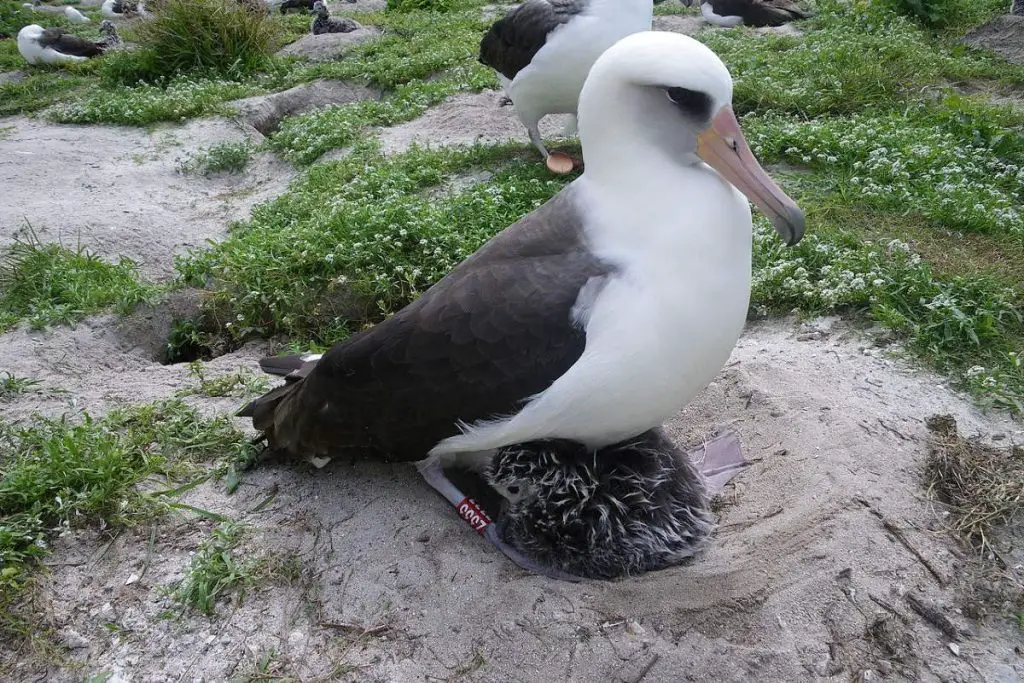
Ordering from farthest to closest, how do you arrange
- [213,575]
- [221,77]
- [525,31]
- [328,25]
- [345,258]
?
[328,25] → [221,77] → [525,31] → [345,258] → [213,575]

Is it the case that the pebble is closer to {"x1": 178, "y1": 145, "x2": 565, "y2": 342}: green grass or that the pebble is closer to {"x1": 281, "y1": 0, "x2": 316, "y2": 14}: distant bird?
{"x1": 178, "y1": 145, "x2": 565, "y2": 342}: green grass

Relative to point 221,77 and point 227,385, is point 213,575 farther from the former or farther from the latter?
point 221,77

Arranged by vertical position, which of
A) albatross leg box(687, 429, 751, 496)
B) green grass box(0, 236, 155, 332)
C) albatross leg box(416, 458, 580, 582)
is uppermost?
albatross leg box(687, 429, 751, 496)

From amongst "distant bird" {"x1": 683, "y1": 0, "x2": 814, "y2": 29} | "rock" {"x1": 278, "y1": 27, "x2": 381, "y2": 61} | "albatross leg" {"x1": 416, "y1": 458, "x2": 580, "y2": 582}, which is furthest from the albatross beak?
"rock" {"x1": 278, "y1": 27, "x2": 381, "y2": 61}

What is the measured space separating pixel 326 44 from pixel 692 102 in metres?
9.77

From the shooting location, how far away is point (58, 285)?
16.6 ft

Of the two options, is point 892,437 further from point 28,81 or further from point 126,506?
point 28,81

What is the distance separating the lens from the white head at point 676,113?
8.29ft

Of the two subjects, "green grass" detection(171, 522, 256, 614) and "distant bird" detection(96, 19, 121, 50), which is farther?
"distant bird" detection(96, 19, 121, 50)

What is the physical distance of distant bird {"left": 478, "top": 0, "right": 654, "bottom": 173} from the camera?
5.91m

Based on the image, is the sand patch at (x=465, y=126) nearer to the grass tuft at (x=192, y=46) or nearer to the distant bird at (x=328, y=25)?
the grass tuft at (x=192, y=46)

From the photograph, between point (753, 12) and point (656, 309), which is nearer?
point (656, 309)

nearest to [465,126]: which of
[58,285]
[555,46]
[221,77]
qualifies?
[555,46]

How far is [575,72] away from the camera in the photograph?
6074mm
